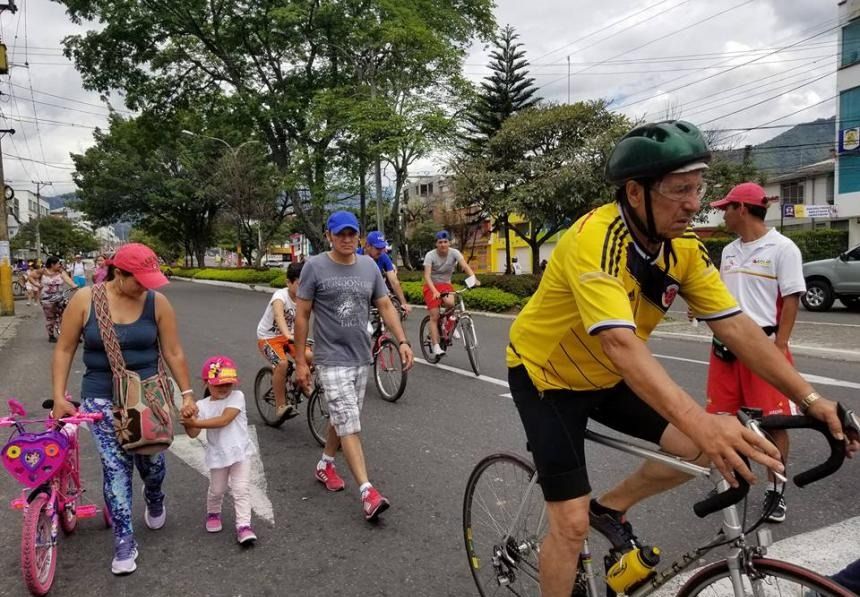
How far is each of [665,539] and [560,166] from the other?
18.8 metres

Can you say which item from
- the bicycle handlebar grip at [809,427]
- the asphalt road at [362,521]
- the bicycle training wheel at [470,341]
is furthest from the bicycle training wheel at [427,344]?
the bicycle handlebar grip at [809,427]

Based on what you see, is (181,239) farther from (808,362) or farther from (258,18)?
(808,362)

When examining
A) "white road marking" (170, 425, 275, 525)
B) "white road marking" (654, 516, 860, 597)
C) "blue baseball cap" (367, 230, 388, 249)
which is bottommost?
"white road marking" (170, 425, 275, 525)

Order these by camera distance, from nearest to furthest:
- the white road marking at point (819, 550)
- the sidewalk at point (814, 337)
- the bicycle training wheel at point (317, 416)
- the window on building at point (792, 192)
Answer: the white road marking at point (819, 550)
the bicycle training wheel at point (317, 416)
the sidewalk at point (814, 337)
the window on building at point (792, 192)

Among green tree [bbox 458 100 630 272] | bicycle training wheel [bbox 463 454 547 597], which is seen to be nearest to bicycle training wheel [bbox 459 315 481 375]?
bicycle training wheel [bbox 463 454 547 597]

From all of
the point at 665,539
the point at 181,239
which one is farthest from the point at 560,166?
the point at 181,239

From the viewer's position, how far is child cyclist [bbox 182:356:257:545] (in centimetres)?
368

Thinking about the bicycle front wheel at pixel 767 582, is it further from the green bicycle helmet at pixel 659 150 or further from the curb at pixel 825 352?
the curb at pixel 825 352

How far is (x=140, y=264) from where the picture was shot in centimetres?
329

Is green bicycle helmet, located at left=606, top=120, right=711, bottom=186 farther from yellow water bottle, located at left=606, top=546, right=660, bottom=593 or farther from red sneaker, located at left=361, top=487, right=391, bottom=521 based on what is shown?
red sneaker, located at left=361, top=487, right=391, bottom=521

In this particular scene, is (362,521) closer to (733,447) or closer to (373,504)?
(373,504)

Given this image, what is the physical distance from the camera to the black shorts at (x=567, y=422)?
2197 mm

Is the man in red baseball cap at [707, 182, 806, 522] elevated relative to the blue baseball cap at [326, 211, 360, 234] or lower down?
lower down

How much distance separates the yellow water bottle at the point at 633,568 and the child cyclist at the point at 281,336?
3.84 meters
